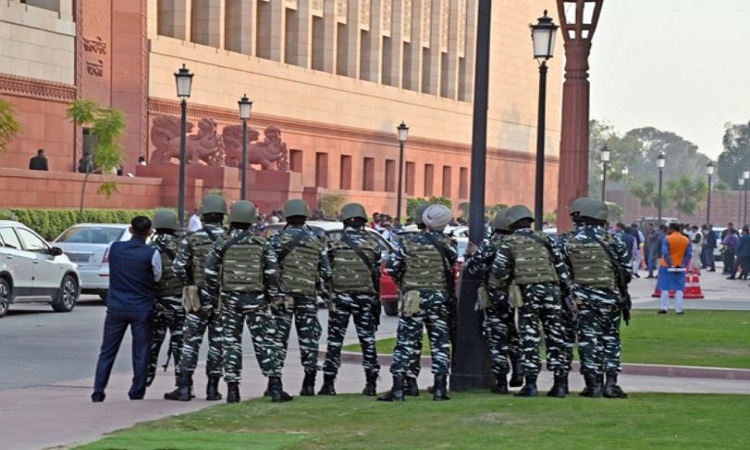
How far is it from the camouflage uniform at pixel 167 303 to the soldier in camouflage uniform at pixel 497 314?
266 centimetres

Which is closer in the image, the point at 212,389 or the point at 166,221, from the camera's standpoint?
the point at 212,389

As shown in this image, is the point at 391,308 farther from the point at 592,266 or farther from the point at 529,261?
the point at 529,261

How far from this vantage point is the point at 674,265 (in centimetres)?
3020

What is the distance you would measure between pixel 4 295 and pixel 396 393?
13067 mm

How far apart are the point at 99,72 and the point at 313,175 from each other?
19776 millimetres

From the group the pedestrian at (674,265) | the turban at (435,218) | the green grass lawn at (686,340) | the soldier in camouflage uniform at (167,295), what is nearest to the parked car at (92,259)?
the green grass lawn at (686,340)

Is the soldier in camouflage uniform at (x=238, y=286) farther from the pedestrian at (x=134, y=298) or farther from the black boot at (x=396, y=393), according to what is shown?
the black boot at (x=396, y=393)

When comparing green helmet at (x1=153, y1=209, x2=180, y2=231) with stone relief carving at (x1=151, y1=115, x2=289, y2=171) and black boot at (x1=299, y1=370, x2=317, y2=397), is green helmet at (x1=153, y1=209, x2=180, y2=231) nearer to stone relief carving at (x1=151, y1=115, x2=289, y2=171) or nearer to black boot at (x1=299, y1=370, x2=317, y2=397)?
black boot at (x1=299, y1=370, x2=317, y2=397)

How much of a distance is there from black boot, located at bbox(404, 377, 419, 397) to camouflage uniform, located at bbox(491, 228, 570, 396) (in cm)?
96

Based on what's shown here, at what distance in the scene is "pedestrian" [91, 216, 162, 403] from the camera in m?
15.3

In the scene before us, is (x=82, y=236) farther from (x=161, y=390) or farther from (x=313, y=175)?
(x=313, y=175)

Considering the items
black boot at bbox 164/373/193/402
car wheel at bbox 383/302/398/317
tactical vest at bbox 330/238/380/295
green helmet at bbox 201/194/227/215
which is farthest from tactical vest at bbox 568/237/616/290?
car wheel at bbox 383/302/398/317

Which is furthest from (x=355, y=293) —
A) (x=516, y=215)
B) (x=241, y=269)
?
(x=516, y=215)

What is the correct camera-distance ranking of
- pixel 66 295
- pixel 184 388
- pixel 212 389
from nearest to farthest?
1. pixel 184 388
2. pixel 212 389
3. pixel 66 295
